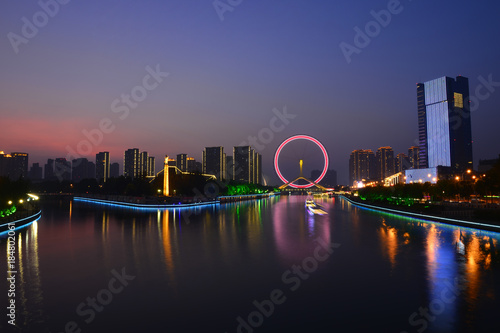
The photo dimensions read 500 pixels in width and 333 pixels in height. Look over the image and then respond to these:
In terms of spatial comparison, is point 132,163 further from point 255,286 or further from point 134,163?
point 255,286

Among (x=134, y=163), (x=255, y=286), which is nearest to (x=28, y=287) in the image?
(x=255, y=286)

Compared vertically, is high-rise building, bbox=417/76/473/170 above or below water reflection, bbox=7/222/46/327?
above

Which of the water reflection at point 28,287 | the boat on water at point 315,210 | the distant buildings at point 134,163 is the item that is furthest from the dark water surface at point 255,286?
the distant buildings at point 134,163

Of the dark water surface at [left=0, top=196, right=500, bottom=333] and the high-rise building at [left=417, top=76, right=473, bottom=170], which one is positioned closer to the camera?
the dark water surface at [left=0, top=196, right=500, bottom=333]

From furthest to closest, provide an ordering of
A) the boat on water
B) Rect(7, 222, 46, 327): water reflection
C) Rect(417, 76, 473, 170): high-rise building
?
Rect(417, 76, 473, 170): high-rise building < the boat on water < Rect(7, 222, 46, 327): water reflection

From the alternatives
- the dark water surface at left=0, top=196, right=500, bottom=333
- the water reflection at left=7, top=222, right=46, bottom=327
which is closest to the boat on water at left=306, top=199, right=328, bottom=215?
the dark water surface at left=0, top=196, right=500, bottom=333

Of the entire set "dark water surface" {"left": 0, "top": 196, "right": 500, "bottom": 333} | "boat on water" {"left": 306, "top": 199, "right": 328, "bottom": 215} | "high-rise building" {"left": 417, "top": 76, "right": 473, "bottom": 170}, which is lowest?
"boat on water" {"left": 306, "top": 199, "right": 328, "bottom": 215}

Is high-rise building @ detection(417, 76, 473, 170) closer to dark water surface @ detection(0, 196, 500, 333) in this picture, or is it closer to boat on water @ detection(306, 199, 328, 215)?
boat on water @ detection(306, 199, 328, 215)
